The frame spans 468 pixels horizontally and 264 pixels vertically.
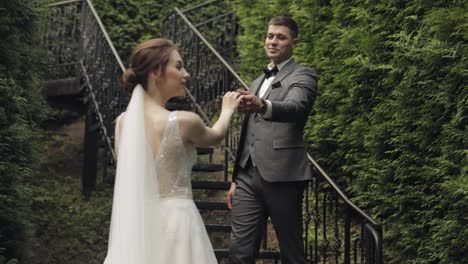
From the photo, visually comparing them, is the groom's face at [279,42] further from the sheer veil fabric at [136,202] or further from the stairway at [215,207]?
the stairway at [215,207]

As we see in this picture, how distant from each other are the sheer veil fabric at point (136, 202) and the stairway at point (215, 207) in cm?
283

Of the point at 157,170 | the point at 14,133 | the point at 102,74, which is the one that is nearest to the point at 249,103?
the point at 157,170

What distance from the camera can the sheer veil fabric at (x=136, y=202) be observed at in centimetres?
403

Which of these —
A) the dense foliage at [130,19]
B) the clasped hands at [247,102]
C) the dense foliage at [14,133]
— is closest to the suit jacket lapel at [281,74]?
the clasped hands at [247,102]

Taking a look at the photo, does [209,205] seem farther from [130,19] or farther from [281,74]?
[130,19]

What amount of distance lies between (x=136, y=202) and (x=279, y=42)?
2.03 metres

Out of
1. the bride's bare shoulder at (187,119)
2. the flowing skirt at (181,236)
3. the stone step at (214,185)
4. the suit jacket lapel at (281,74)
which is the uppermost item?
the suit jacket lapel at (281,74)

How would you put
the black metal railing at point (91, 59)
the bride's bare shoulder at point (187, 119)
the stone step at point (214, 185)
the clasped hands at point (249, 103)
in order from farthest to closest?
the black metal railing at point (91, 59)
the stone step at point (214, 185)
the clasped hands at point (249, 103)
the bride's bare shoulder at point (187, 119)

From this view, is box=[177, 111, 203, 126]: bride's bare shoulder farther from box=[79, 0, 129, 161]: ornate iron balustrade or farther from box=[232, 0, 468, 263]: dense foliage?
box=[79, 0, 129, 161]: ornate iron balustrade

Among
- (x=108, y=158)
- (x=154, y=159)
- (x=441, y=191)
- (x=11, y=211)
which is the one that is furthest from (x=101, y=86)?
(x=154, y=159)

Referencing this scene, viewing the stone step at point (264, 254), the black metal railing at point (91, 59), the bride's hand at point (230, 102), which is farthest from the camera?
the black metal railing at point (91, 59)

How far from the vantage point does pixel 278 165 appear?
17.9 ft

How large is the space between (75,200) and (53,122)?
2596 mm

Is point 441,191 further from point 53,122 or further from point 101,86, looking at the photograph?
point 53,122
